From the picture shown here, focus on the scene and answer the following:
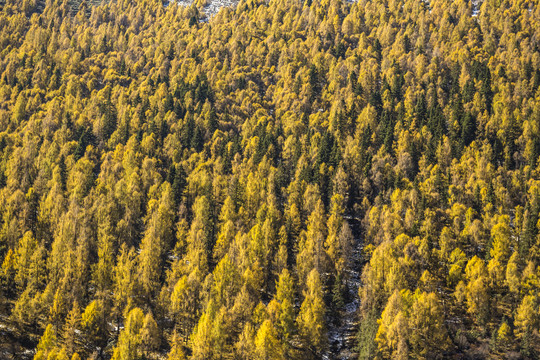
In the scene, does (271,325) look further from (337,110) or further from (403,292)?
(337,110)

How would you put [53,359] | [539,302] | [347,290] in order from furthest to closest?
1. [347,290]
2. [539,302]
3. [53,359]

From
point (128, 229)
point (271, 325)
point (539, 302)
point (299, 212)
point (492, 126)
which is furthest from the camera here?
point (492, 126)

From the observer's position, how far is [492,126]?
122 meters

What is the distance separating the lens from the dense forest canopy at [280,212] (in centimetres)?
6931

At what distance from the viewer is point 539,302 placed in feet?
233

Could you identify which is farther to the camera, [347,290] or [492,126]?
[492,126]

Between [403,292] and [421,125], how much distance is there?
232 ft

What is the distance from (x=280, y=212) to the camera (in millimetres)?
99312

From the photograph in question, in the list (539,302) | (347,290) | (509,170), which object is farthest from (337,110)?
(539,302)

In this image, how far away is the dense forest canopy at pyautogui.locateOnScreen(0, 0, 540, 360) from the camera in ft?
227

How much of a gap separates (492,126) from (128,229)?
102m

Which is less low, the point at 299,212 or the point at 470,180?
the point at 470,180

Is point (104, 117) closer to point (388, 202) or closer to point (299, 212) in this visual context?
point (299, 212)

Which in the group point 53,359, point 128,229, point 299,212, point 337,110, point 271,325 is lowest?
point 53,359
